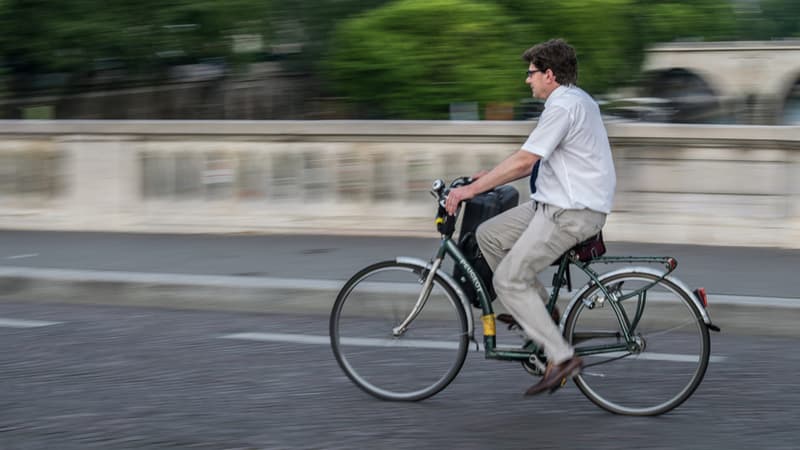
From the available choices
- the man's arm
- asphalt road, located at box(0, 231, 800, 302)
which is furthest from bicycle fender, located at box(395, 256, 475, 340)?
asphalt road, located at box(0, 231, 800, 302)

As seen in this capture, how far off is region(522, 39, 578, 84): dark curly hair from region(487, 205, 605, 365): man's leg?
0.55 m

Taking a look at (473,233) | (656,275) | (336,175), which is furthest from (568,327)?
(336,175)

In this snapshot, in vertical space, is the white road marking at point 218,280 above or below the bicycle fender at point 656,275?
below

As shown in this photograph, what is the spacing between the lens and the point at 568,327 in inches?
193

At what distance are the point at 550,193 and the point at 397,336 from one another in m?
1.02

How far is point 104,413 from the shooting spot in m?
4.94

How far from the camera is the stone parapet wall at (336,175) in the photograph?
909cm

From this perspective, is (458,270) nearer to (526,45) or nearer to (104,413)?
(104,413)

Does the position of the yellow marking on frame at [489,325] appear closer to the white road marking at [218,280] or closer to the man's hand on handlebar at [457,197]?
the man's hand on handlebar at [457,197]

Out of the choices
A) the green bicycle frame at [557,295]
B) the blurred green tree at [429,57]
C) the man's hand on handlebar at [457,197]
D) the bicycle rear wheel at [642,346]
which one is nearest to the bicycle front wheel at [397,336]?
the green bicycle frame at [557,295]

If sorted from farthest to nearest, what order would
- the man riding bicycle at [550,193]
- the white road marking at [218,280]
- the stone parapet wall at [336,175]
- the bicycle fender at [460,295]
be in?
1. the stone parapet wall at [336,175]
2. the white road marking at [218,280]
3. the bicycle fender at [460,295]
4. the man riding bicycle at [550,193]

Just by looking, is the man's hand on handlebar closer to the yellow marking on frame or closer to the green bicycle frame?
the green bicycle frame

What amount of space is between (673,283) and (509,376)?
1.16 metres

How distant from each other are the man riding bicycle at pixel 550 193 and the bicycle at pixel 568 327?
12 cm
